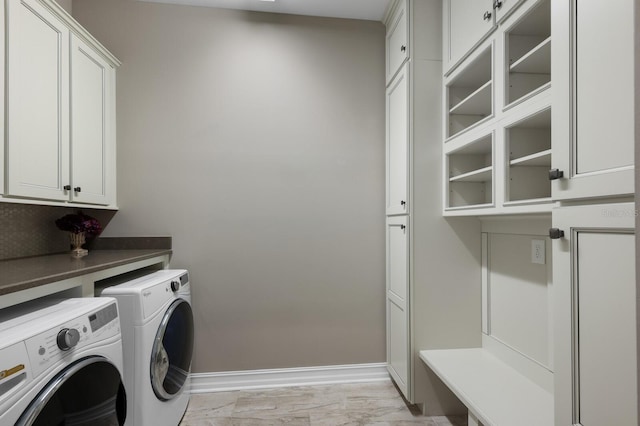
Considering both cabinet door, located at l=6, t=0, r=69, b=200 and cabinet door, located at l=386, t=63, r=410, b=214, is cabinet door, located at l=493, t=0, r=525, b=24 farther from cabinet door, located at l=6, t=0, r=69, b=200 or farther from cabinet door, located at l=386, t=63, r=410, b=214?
cabinet door, located at l=6, t=0, r=69, b=200

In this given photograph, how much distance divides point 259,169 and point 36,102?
3.93ft

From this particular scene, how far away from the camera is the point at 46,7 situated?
4.90 feet

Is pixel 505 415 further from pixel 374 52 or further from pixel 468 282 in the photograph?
pixel 374 52

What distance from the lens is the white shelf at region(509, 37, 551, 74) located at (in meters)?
1.16

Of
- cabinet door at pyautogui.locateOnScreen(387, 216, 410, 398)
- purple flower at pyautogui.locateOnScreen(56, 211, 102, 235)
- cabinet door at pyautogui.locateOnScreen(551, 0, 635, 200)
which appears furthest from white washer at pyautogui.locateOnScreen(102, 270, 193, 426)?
cabinet door at pyautogui.locateOnScreen(551, 0, 635, 200)

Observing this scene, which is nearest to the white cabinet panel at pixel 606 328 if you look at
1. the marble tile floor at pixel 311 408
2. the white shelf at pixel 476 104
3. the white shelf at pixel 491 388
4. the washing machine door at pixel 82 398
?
the white shelf at pixel 491 388

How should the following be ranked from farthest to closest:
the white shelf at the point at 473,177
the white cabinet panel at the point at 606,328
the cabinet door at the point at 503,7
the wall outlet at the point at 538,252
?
the white shelf at the point at 473,177 < the wall outlet at the point at 538,252 < the cabinet door at the point at 503,7 < the white cabinet panel at the point at 606,328

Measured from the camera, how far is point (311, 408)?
1.95 metres

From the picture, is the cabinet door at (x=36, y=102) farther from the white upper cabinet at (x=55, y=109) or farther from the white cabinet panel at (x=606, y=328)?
the white cabinet panel at (x=606, y=328)

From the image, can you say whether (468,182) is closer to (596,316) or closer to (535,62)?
(535,62)

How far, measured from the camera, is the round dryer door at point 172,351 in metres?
1.49

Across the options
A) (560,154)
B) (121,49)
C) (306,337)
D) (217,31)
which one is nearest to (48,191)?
(121,49)

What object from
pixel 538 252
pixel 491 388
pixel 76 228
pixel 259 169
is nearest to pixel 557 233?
pixel 538 252

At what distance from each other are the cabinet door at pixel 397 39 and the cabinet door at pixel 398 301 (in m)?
1.01
